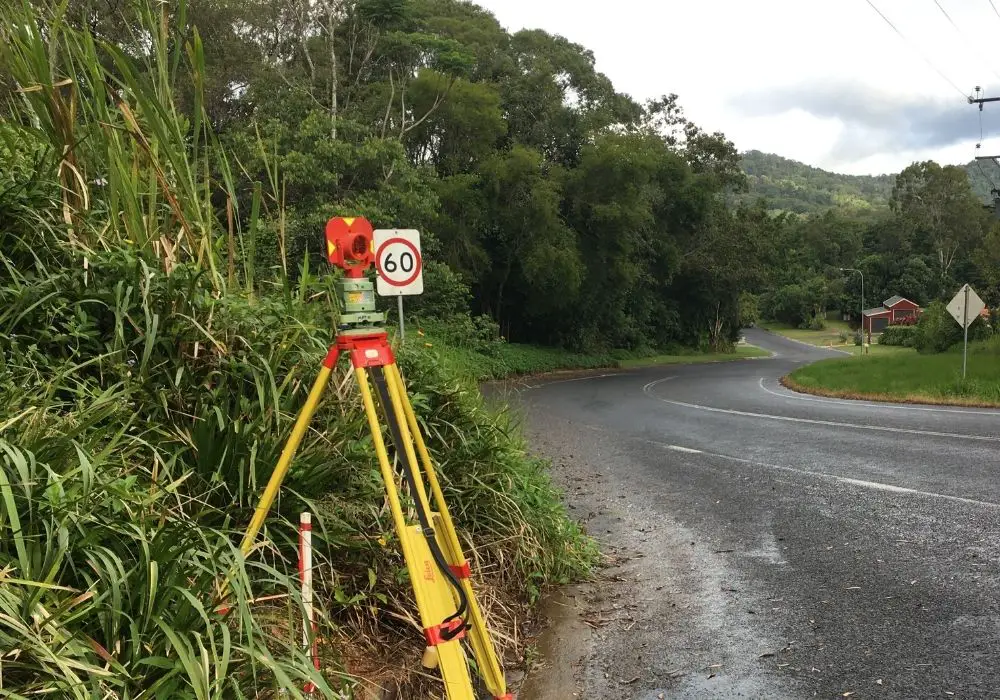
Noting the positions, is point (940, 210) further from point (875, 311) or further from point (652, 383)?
point (652, 383)

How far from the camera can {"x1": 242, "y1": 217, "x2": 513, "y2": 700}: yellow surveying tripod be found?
7.79ft

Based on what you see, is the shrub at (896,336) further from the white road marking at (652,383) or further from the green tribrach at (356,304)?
the green tribrach at (356,304)

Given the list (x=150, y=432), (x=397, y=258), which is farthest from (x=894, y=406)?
(x=150, y=432)

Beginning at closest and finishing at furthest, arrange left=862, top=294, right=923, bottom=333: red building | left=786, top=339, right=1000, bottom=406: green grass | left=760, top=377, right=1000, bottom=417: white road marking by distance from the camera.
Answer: left=760, top=377, right=1000, bottom=417: white road marking
left=786, top=339, right=1000, bottom=406: green grass
left=862, top=294, right=923, bottom=333: red building

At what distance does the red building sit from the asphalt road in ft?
279

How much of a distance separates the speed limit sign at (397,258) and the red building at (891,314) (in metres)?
91.4

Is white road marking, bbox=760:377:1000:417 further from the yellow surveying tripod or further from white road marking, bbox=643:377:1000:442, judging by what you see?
the yellow surveying tripod

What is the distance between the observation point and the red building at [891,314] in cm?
8662

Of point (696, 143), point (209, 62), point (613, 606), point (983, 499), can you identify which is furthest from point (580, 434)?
point (696, 143)

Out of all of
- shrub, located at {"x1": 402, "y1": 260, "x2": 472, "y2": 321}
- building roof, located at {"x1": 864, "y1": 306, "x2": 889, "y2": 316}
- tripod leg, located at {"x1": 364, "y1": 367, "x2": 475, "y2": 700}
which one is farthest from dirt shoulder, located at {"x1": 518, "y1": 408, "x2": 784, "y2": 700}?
building roof, located at {"x1": 864, "y1": 306, "x2": 889, "y2": 316}

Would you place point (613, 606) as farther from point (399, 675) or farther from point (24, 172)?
point (24, 172)

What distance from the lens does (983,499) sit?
6727mm

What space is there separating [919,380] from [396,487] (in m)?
21.3

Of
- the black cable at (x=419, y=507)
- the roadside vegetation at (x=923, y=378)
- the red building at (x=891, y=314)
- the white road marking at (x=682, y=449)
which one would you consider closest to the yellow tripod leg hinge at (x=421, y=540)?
the black cable at (x=419, y=507)
